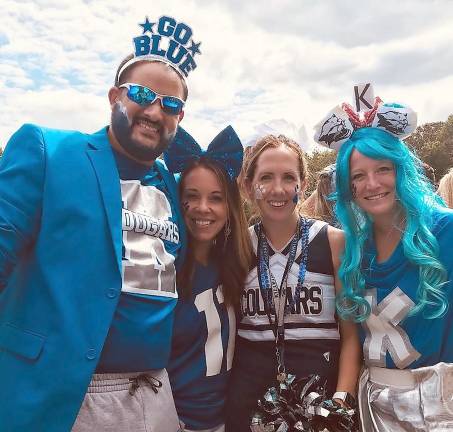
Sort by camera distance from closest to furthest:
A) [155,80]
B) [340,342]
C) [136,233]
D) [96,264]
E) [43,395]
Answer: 1. [43,395]
2. [96,264]
3. [136,233]
4. [155,80]
5. [340,342]

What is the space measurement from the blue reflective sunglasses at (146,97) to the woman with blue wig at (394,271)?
105 cm

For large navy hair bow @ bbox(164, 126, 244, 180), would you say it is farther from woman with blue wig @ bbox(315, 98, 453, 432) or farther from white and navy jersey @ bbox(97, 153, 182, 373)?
woman with blue wig @ bbox(315, 98, 453, 432)

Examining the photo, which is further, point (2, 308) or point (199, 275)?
point (199, 275)

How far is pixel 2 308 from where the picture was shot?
2.17m

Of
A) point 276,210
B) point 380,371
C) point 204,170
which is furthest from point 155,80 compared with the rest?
point 380,371

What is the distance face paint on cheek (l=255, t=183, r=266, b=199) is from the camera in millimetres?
2940

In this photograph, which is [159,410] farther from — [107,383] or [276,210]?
[276,210]

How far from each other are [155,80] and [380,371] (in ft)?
6.60

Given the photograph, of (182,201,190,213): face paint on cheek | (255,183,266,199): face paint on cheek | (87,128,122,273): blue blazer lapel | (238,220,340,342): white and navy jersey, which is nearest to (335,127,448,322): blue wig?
(238,220,340,342): white and navy jersey

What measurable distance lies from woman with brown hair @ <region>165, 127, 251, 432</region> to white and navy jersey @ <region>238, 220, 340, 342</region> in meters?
0.09

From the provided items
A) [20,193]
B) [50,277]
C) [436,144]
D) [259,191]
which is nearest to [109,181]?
[20,193]

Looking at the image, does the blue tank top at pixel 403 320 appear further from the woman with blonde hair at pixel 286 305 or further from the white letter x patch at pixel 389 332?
the woman with blonde hair at pixel 286 305

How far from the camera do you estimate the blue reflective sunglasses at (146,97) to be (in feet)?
8.25

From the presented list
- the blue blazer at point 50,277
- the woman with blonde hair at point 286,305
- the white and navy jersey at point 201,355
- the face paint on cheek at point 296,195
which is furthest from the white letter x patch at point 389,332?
the blue blazer at point 50,277
